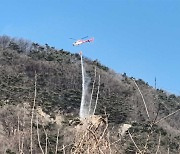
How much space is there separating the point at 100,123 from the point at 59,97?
105 feet

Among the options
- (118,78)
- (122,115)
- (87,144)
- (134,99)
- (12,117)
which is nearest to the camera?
(87,144)

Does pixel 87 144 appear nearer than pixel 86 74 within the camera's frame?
Yes

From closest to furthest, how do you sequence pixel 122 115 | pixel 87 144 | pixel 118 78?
1. pixel 87 144
2. pixel 122 115
3. pixel 118 78

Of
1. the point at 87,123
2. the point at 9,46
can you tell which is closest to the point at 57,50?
the point at 9,46

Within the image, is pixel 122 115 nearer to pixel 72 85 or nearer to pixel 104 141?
pixel 72 85

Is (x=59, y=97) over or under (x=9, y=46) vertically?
under

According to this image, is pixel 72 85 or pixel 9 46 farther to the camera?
pixel 9 46

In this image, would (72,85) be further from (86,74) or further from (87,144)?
(87,144)

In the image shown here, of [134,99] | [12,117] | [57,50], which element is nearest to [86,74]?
[134,99]

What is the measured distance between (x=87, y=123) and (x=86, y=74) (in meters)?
35.2

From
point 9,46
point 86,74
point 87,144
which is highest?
point 9,46

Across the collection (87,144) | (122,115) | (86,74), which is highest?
(86,74)

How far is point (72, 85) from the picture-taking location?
3794 cm

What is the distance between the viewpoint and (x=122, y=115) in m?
32.9
